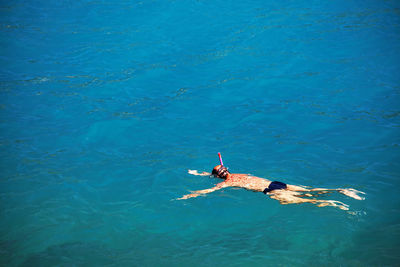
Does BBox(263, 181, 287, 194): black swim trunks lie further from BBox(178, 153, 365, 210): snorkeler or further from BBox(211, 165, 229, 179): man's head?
BBox(211, 165, 229, 179): man's head

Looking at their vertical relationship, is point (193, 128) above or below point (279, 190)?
below

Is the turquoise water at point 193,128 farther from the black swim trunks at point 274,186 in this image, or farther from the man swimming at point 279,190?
the black swim trunks at point 274,186

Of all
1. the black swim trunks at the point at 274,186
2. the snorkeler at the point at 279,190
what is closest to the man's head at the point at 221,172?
the snorkeler at the point at 279,190

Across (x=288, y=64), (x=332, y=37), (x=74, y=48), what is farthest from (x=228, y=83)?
(x=74, y=48)

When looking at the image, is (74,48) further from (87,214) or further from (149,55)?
(87,214)

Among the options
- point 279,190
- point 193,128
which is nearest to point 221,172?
point 279,190

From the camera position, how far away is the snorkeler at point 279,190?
7.14 metres

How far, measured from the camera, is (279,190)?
24.5ft

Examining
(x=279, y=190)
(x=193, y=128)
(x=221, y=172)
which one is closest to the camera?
(x=279, y=190)

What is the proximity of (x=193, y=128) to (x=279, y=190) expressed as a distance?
194 inches

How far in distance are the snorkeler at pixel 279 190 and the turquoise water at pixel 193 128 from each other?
0.27 meters

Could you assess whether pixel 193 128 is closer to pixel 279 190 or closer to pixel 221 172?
pixel 221 172

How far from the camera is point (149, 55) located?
1631 cm

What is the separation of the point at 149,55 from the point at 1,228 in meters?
10.5
